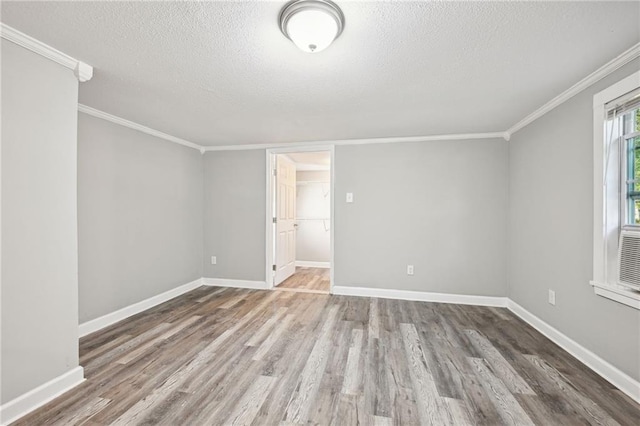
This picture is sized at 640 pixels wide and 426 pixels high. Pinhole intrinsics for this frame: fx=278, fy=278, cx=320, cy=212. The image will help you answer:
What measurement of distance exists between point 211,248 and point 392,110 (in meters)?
3.28

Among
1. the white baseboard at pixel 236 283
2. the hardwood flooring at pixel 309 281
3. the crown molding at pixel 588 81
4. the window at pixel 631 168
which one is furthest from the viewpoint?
the hardwood flooring at pixel 309 281

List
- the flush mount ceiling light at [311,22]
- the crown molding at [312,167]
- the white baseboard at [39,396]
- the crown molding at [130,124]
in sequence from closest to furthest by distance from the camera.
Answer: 1. the flush mount ceiling light at [311,22]
2. the white baseboard at [39,396]
3. the crown molding at [130,124]
4. the crown molding at [312,167]

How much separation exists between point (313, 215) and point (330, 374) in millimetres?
4417

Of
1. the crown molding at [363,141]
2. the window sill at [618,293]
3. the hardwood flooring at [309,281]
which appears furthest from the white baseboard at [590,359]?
the hardwood flooring at [309,281]

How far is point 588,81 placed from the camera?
2.04m

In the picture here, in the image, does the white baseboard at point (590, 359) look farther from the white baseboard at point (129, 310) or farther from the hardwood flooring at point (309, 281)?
the white baseboard at point (129, 310)

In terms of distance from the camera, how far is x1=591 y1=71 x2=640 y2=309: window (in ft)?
6.06

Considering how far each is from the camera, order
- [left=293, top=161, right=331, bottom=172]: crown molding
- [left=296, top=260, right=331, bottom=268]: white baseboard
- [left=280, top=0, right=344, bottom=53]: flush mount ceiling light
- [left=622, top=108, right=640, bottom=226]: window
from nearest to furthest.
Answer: [left=280, top=0, right=344, bottom=53]: flush mount ceiling light < [left=622, top=108, right=640, bottom=226]: window < [left=293, top=161, right=331, bottom=172]: crown molding < [left=296, top=260, right=331, bottom=268]: white baseboard

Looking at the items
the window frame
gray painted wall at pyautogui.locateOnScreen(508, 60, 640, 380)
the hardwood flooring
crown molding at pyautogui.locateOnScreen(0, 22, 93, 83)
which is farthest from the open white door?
the window frame

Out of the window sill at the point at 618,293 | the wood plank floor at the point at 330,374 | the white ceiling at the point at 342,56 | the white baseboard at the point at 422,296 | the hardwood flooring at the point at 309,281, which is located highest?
the white ceiling at the point at 342,56

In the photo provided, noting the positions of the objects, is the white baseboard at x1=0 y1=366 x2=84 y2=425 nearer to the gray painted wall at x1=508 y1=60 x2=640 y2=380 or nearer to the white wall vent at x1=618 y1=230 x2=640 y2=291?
the gray painted wall at x1=508 y1=60 x2=640 y2=380

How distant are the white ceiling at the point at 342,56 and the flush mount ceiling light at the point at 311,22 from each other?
6cm

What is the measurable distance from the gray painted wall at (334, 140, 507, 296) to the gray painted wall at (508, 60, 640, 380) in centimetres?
31

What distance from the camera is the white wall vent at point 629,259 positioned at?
178 centimetres
